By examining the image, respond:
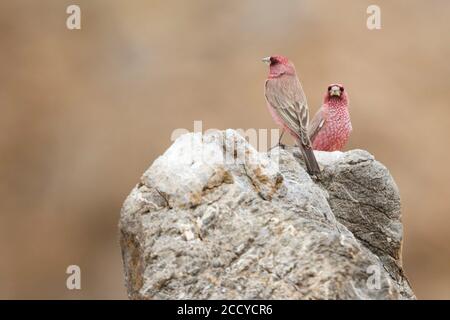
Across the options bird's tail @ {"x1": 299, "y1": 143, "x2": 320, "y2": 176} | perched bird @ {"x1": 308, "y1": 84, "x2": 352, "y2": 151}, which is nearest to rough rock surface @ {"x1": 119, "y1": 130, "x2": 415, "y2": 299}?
bird's tail @ {"x1": 299, "y1": 143, "x2": 320, "y2": 176}

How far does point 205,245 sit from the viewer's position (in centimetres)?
316

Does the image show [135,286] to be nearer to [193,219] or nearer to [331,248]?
[193,219]

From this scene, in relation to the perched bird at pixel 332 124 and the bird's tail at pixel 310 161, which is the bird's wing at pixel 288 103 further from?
the bird's tail at pixel 310 161

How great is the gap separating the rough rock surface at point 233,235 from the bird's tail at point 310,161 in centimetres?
30

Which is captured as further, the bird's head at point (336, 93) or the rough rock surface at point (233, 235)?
the bird's head at point (336, 93)

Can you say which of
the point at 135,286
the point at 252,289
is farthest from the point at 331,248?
the point at 135,286

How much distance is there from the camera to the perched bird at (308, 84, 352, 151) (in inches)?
191

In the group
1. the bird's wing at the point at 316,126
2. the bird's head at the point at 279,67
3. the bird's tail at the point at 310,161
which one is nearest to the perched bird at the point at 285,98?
the bird's head at the point at 279,67

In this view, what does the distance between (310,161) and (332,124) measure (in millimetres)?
723

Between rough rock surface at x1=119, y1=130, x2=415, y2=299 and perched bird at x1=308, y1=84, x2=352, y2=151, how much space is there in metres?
1.06

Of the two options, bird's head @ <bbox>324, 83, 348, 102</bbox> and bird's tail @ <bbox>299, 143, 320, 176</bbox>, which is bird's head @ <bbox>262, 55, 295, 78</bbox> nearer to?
bird's head @ <bbox>324, 83, 348, 102</bbox>

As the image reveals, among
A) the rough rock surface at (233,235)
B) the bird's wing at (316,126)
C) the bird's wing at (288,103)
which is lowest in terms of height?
the rough rock surface at (233,235)

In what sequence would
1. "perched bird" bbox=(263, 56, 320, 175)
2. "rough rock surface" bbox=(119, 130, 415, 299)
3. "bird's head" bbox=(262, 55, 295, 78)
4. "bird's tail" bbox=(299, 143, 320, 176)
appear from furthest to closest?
1. "bird's head" bbox=(262, 55, 295, 78)
2. "perched bird" bbox=(263, 56, 320, 175)
3. "bird's tail" bbox=(299, 143, 320, 176)
4. "rough rock surface" bbox=(119, 130, 415, 299)

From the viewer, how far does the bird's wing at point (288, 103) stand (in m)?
4.72
